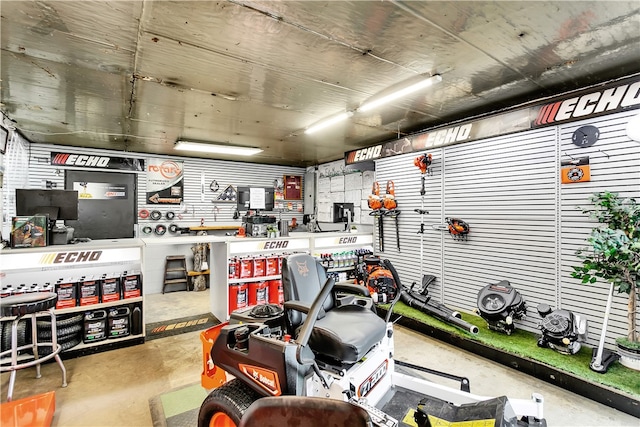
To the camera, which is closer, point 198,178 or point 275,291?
point 275,291

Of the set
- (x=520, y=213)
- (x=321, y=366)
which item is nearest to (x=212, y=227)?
(x=321, y=366)

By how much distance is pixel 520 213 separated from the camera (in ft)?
13.0

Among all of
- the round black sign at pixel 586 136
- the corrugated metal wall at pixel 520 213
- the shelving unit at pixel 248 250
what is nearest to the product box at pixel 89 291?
the shelving unit at pixel 248 250

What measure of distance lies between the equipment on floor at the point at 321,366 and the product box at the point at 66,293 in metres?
2.02

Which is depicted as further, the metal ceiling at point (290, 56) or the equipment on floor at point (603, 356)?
the equipment on floor at point (603, 356)

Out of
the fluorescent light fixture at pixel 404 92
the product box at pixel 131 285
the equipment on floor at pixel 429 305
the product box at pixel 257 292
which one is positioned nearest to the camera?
the fluorescent light fixture at pixel 404 92

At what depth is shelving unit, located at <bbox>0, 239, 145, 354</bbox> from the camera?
127 inches

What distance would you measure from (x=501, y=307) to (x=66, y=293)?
17.0ft

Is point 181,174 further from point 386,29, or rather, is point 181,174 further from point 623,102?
point 623,102

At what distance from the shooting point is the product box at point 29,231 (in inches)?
128

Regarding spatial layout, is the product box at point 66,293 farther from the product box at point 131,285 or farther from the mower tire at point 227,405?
the mower tire at point 227,405

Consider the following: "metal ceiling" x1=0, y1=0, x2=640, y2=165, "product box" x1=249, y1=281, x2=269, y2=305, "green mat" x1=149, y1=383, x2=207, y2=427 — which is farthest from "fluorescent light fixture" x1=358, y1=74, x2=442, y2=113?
"green mat" x1=149, y1=383, x2=207, y2=427

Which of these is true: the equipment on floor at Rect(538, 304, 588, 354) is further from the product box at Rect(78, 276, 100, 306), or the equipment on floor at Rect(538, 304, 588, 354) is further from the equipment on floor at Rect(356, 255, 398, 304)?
the product box at Rect(78, 276, 100, 306)

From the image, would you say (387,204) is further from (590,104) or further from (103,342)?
(103,342)
